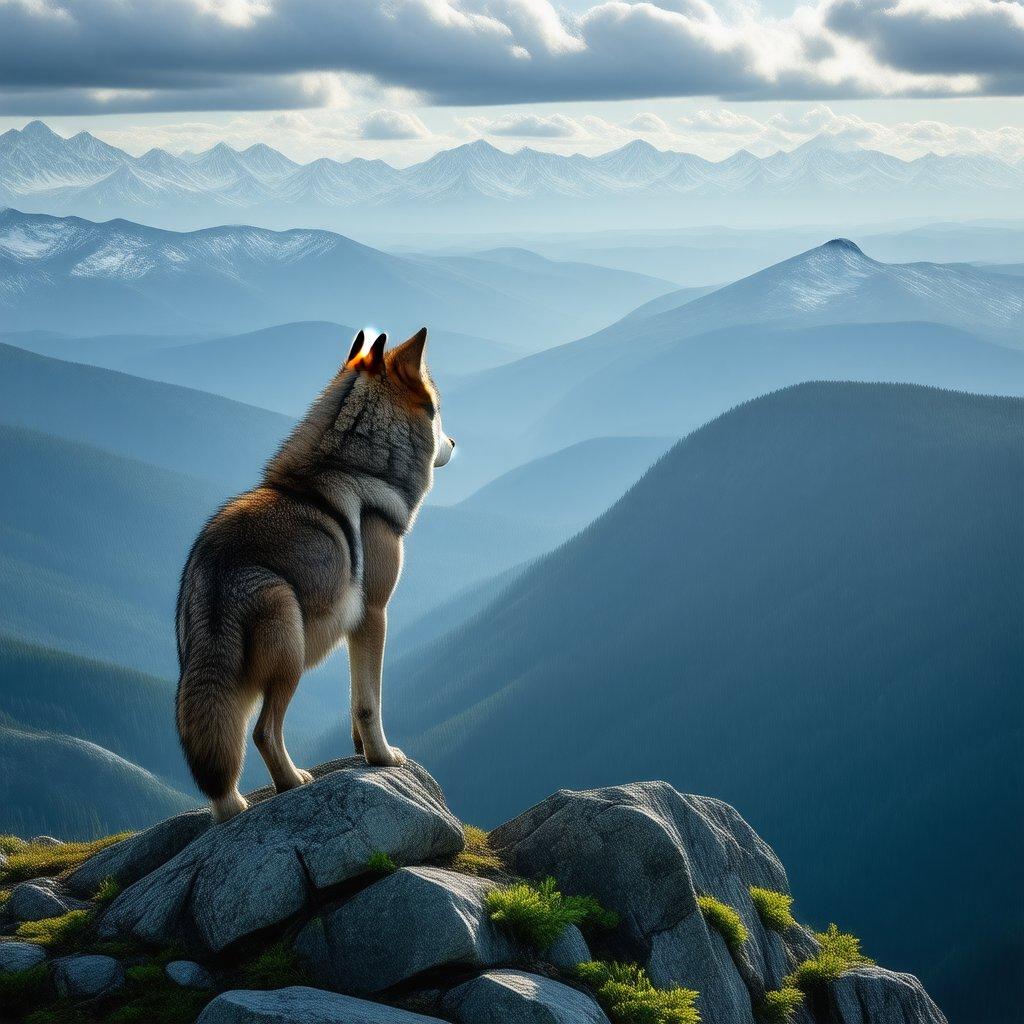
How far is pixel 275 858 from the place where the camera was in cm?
1528

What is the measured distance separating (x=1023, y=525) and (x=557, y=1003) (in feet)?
632

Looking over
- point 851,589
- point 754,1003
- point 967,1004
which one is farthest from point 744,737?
point 754,1003

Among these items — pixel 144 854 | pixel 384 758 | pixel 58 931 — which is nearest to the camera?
pixel 58 931

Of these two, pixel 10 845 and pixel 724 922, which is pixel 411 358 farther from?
pixel 10 845

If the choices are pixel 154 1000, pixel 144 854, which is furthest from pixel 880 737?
pixel 154 1000

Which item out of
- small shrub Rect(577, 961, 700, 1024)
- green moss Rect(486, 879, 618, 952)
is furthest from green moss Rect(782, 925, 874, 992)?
green moss Rect(486, 879, 618, 952)

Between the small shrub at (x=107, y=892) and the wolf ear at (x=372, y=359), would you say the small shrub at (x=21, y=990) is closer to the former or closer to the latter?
the small shrub at (x=107, y=892)

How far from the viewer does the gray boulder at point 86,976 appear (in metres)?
14.5

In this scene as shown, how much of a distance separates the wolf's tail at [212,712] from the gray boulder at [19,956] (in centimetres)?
335

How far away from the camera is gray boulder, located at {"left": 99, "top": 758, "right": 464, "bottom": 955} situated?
1503 centimetres

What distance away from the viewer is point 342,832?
15.6 metres

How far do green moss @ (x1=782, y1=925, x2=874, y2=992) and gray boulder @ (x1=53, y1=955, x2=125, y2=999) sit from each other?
466 inches

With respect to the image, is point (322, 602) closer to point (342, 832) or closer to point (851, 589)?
point (342, 832)

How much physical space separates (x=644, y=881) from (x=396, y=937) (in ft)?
16.4
